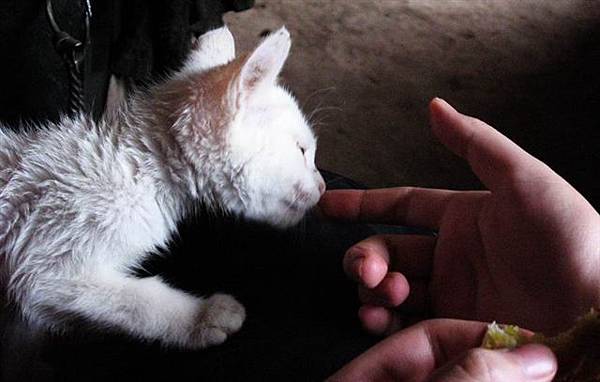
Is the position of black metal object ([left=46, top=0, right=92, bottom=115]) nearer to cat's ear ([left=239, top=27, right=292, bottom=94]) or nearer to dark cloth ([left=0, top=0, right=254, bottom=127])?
dark cloth ([left=0, top=0, right=254, bottom=127])

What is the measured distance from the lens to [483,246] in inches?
33.4

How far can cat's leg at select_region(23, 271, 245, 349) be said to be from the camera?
2.78ft

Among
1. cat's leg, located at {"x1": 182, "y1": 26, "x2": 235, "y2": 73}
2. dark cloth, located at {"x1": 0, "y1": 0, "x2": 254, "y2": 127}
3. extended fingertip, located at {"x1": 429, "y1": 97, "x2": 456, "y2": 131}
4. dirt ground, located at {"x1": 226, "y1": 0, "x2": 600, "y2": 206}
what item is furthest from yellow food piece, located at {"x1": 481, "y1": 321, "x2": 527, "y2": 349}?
dirt ground, located at {"x1": 226, "y1": 0, "x2": 600, "y2": 206}

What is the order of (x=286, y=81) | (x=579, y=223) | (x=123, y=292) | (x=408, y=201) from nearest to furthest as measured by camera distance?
(x=579, y=223) < (x=123, y=292) < (x=408, y=201) < (x=286, y=81)

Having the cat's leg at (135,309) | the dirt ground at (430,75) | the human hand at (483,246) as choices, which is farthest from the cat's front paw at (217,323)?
the dirt ground at (430,75)

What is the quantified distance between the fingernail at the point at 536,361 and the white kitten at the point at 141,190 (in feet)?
1.27

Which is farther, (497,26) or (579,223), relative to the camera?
(497,26)

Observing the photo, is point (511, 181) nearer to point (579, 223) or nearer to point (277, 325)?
point (579, 223)

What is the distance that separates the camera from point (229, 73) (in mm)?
909

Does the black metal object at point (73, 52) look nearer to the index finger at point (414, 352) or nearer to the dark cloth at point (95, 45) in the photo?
the dark cloth at point (95, 45)

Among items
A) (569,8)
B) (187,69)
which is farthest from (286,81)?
(187,69)

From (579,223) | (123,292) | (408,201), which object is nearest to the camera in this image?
(579,223)

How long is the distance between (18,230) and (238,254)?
0.27m

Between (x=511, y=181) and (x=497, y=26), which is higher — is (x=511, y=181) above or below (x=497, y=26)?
above
